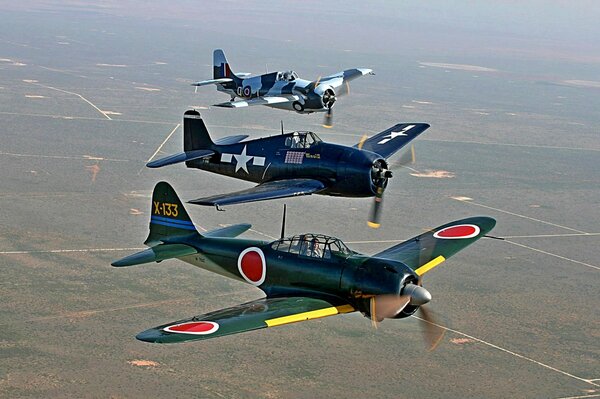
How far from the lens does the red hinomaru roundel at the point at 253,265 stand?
47594 mm

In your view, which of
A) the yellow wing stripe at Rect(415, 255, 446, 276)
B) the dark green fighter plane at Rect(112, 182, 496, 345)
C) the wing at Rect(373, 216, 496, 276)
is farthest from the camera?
the wing at Rect(373, 216, 496, 276)

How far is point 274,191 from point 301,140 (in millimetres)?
4448

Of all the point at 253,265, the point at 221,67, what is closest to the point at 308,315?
the point at 253,265

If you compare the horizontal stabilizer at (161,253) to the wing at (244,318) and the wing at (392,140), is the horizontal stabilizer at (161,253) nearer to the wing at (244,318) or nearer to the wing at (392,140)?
the wing at (244,318)

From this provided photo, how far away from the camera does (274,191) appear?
55375mm

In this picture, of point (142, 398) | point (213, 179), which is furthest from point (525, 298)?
point (213, 179)

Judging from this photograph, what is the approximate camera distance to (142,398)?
53250mm

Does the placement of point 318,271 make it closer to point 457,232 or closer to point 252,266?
point 252,266

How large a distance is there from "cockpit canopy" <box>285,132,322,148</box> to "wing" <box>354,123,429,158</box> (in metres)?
4.74

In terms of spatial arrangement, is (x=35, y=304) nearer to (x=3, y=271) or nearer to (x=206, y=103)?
(x=3, y=271)

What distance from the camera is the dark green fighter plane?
4212 cm

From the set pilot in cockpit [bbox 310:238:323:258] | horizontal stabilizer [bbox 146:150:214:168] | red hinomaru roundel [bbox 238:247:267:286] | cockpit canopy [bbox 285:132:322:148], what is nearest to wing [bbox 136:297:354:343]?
red hinomaru roundel [bbox 238:247:267:286]

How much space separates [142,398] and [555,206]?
2626 inches

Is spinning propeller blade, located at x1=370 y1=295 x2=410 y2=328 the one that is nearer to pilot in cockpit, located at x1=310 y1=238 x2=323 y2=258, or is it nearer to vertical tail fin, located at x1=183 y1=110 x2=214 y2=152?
pilot in cockpit, located at x1=310 y1=238 x2=323 y2=258
